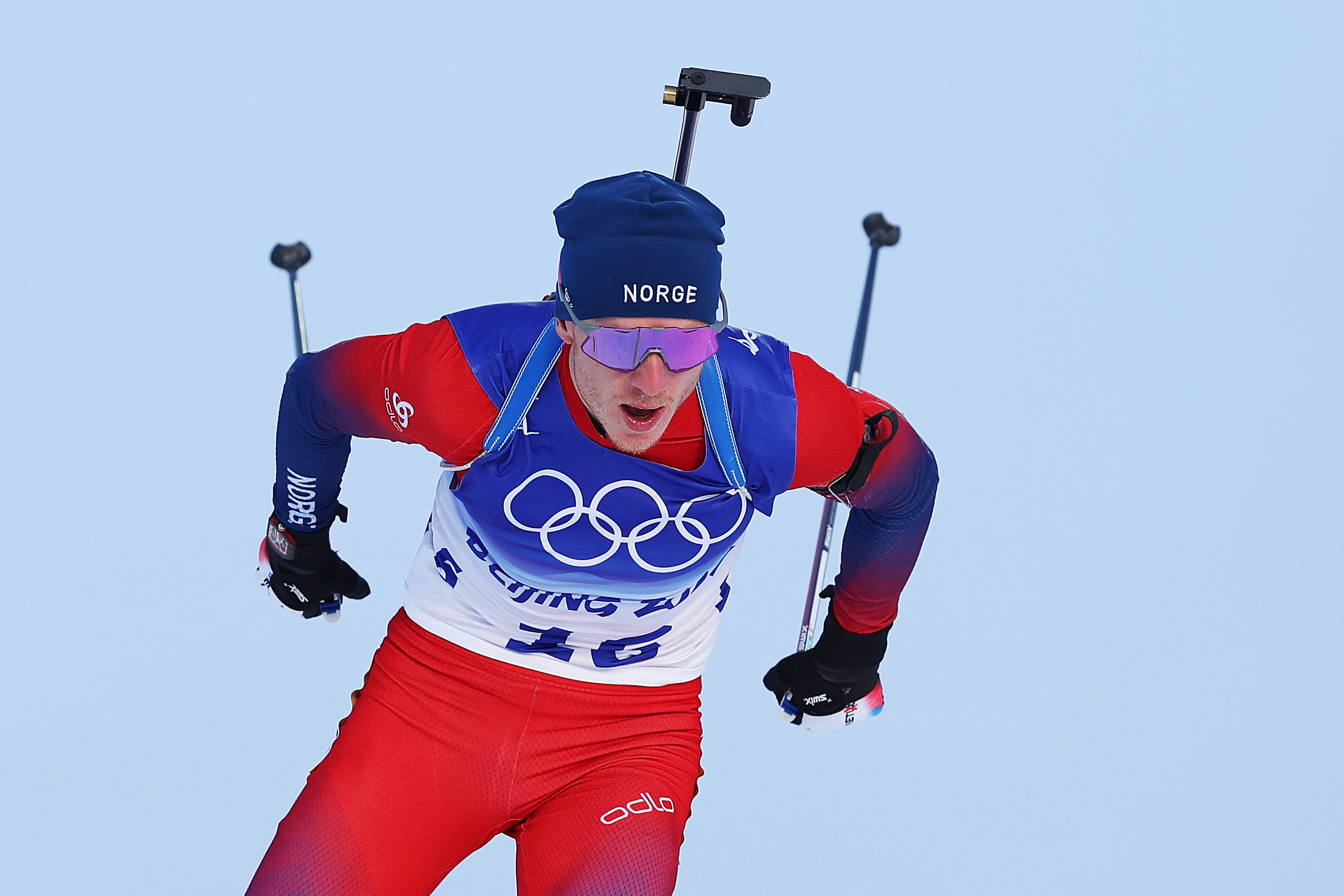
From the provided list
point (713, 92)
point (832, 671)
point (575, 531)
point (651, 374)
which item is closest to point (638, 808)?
point (575, 531)

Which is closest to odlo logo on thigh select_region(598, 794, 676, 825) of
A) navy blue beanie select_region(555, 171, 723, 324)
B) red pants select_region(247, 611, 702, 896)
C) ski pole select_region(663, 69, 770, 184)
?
red pants select_region(247, 611, 702, 896)

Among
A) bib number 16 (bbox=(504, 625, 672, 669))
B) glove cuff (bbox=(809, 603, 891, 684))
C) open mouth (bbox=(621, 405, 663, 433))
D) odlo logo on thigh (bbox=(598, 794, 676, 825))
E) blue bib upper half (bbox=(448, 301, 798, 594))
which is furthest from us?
glove cuff (bbox=(809, 603, 891, 684))

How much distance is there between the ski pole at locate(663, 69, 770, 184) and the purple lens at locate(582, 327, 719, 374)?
507 mm

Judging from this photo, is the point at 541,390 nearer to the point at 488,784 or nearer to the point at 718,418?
the point at 718,418

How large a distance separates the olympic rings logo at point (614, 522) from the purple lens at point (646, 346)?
0.99ft

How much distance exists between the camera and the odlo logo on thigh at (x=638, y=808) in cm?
305

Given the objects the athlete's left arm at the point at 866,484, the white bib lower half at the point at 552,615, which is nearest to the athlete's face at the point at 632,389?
the athlete's left arm at the point at 866,484

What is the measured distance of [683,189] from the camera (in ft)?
9.18

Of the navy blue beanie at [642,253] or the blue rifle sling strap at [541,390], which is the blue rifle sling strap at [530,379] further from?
the navy blue beanie at [642,253]

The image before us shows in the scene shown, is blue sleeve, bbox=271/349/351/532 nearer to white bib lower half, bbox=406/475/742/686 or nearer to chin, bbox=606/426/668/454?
white bib lower half, bbox=406/475/742/686

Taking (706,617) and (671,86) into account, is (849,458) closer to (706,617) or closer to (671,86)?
(706,617)

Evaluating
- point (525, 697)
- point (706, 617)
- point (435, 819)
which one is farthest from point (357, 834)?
point (706, 617)

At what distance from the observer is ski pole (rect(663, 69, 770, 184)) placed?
10.4ft

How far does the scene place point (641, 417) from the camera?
282 centimetres
